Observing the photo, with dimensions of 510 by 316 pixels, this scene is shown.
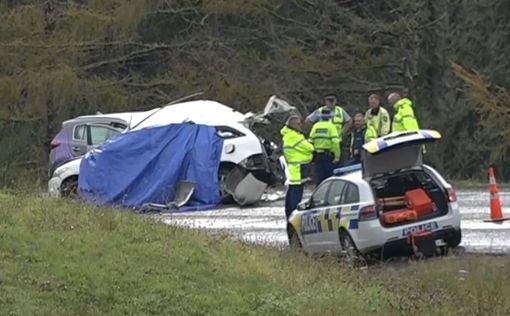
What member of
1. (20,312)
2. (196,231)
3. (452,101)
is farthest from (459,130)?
(20,312)

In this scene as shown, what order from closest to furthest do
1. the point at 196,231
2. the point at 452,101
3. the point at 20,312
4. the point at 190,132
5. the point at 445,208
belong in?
the point at 20,312
the point at 196,231
the point at 445,208
the point at 190,132
the point at 452,101

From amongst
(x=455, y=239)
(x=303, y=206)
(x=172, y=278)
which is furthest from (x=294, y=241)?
(x=172, y=278)

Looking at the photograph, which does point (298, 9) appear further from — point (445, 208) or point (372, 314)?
point (372, 314)

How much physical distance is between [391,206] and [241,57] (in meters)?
20.4

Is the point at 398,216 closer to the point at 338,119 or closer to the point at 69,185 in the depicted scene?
the point at 338,119

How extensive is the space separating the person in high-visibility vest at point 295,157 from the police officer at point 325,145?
151 cm

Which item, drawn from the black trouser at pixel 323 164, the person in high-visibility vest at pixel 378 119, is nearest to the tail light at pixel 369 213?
the black trouser at pixel 323 164

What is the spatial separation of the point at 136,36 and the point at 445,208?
22551 millimetres

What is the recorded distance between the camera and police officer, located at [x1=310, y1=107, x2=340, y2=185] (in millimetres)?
18891

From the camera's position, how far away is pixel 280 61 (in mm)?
32812

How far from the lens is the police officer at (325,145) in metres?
18.9

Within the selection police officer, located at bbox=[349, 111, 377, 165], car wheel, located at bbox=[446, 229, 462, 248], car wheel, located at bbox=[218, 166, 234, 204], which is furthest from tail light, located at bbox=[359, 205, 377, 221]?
car wheel, located at bbox=[218, 166, 234, 204]

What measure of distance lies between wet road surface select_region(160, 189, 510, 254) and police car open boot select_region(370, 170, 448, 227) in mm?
822

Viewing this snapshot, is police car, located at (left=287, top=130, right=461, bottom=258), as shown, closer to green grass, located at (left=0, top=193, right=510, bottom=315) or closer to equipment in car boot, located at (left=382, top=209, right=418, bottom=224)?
equipment in car boot, located at (left=382, top=209, right=418, bottom=224)
